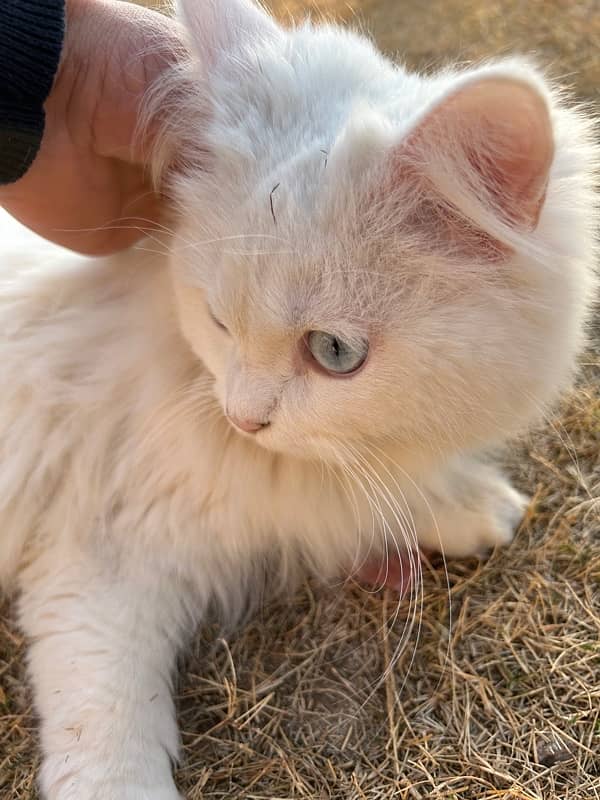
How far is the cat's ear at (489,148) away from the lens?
822 mm

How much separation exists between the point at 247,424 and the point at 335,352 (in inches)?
9.1

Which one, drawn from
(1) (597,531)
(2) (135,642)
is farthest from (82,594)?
(1) (597,531)

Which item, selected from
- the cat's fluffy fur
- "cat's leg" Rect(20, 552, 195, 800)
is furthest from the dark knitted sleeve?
"cat's leg" Rect(20, 552, 195, 800)

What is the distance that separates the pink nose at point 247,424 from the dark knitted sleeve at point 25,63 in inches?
25.0

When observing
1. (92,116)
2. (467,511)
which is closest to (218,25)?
(92,116)

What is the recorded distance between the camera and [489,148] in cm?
89

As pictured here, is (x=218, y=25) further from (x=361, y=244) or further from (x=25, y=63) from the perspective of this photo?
(x=361, y=244)

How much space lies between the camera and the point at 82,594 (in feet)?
5.11

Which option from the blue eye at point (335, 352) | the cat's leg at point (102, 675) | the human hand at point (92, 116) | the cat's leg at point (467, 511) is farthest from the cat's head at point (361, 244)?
the cat's leg at point (102, 675)

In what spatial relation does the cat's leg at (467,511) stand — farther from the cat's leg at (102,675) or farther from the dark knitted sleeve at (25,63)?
the dark knitted sleeve at (25,63)

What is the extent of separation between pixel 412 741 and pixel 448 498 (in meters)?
0.55

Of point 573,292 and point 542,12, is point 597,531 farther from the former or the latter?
point 542,12

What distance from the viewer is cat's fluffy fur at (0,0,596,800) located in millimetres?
1024

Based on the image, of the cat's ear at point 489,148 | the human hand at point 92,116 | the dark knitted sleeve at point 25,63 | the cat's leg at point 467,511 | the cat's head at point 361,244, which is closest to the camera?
the cat's ear at point 489,148
